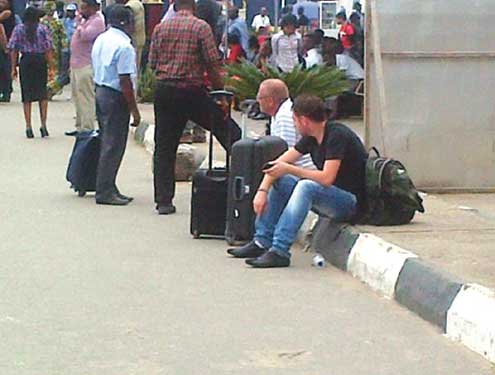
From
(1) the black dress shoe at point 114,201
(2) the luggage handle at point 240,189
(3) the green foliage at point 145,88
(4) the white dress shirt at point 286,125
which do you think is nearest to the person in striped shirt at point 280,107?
(4) the white dress shirt at point 286,125

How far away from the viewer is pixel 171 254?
9.48 meters

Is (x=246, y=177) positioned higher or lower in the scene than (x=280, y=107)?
lower

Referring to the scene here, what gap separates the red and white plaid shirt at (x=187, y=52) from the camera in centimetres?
1071

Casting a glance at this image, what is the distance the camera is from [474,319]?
21.8ft

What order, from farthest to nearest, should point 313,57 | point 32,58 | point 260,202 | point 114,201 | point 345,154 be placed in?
point 313,57
point 32,58
point 114,201
point 345,154
point 260,202

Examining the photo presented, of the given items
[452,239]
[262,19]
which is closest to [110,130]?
[452,239]

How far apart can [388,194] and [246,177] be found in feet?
3.54

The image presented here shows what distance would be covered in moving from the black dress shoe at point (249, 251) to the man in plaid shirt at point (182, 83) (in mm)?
1512

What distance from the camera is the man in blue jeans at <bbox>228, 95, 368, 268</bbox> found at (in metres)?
8.84

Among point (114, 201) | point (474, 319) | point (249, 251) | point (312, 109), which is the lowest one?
point (114, 201)

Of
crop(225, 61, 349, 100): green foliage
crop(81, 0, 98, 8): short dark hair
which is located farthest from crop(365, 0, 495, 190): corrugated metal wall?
crop(81, 0, 98, 8): short dark hair

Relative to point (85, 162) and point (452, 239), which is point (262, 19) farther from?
point (452, 239)

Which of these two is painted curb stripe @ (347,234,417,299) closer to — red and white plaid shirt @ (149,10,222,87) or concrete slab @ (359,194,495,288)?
concrete slab @ (359,194,495,288)

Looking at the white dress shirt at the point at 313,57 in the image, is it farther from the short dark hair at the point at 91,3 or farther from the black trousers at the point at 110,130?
the black trousers at the point at 110,130
